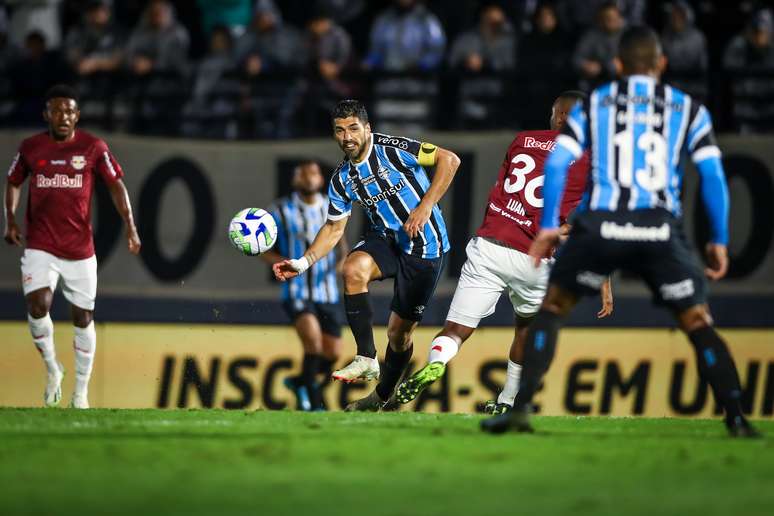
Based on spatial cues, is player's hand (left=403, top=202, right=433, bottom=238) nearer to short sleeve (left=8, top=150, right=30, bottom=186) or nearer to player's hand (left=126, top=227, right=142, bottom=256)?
player's hand (left=126, top=227, right=142, bottom=256)

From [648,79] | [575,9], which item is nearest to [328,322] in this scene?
[575,9]

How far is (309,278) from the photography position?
13.4 meters

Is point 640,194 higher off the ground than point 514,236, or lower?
higher

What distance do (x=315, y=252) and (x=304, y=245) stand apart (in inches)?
183

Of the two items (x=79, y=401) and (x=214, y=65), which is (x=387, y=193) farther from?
(x=214, y=65)

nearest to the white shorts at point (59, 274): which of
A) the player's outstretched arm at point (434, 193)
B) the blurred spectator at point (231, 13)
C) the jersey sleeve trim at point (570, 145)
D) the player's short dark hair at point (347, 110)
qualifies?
the player's short dark hair at point (347, 110)

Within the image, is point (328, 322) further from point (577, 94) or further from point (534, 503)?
point (534, 503)

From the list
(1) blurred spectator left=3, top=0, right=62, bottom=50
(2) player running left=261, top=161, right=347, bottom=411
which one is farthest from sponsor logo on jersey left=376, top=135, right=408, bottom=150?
(1) blurred spectator left=3, top=0, right=62, bottom=50

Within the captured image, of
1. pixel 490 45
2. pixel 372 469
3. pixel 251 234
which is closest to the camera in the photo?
pixel 372 469

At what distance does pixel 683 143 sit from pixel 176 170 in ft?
27.9

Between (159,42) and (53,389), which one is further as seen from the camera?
(159,42)

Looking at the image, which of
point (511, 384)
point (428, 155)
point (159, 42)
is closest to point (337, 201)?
point (428, 155)

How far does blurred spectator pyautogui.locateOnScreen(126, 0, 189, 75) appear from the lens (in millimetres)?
14836

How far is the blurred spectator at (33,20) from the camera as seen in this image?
15.4 m
